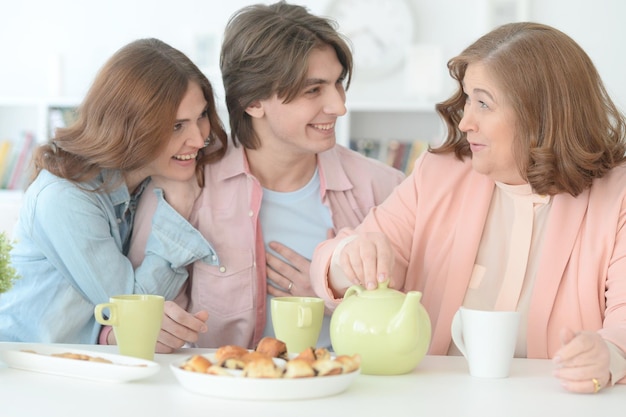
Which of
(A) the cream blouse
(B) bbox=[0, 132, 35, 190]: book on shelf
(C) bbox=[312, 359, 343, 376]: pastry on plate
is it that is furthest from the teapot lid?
(B) bbox=[0, 132, 35, 190]: book on shelf

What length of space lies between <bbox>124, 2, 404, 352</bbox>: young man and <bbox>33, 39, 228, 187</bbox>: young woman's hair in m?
0.17

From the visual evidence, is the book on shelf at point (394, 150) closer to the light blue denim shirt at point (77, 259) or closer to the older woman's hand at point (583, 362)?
the light blue denim shirt at point (77, 259)

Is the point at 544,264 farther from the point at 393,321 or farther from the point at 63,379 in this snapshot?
the point at 63,379

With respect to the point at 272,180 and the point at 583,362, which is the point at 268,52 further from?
the point at 583,362

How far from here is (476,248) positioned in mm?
1869

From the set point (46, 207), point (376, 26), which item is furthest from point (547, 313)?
point (376, 26)

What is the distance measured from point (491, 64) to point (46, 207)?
1010 mm

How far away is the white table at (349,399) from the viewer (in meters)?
1.16

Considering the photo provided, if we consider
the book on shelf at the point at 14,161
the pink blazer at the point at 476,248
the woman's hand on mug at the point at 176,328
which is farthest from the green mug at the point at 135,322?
the book on shelf at the point at 14,161

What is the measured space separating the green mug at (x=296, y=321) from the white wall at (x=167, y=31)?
3.10m

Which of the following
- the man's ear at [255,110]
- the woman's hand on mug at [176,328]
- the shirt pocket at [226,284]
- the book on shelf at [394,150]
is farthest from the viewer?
the book on shelf at [394,150]

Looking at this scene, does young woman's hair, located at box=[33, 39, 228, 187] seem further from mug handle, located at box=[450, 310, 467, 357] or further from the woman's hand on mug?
mug handle, located at box=[450, 310, 467, 357]

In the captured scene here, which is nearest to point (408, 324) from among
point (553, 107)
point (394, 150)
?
point (553, 107)

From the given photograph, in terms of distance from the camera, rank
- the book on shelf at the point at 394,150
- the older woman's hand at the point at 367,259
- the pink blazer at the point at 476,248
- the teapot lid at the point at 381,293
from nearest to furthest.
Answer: the teapot lid at the point at 381,293 < the older woman's hand at the point at 367,259 < the pink blazer at the point at 476,248 < the book on shelf at the point at 394,150
